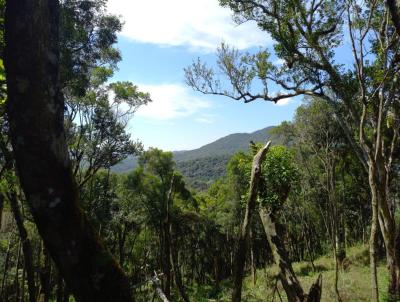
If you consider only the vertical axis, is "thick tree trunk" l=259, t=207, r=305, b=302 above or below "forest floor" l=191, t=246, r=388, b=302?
above

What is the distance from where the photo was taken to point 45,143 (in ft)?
8.39

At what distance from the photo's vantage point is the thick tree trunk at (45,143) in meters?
2.54

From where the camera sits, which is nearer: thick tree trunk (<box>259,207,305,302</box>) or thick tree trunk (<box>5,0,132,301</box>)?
thick tree trunk (<box>5,0,132,301</box>)

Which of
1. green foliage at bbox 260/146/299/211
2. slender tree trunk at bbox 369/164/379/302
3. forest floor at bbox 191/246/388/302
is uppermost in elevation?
green foliage at bbox 260/146/299/211

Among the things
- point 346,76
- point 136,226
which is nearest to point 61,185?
point 346,76

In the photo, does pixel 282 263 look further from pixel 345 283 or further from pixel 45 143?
pixel 345 283

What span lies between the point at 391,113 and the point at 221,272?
40.9m

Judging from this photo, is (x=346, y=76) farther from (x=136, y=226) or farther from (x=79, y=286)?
(x=136, y=226)

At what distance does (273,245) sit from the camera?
32.5 feet

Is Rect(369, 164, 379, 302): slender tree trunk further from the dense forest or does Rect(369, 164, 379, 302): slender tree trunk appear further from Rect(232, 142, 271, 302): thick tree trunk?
Rect(232, 142, 271, 302): thick tree trunk

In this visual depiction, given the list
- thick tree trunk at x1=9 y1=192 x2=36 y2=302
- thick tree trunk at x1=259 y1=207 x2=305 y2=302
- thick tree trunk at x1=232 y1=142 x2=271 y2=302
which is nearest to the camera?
thick tree trunk at x1=232 y1=142 x2=271 y2=302

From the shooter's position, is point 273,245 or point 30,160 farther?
point 273,245

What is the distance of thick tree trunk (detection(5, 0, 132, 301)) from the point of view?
254 cm

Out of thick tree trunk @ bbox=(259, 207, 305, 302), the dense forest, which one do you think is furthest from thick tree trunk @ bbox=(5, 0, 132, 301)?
thick tree trunk @ bbox=(259, 207, 305, 302)
